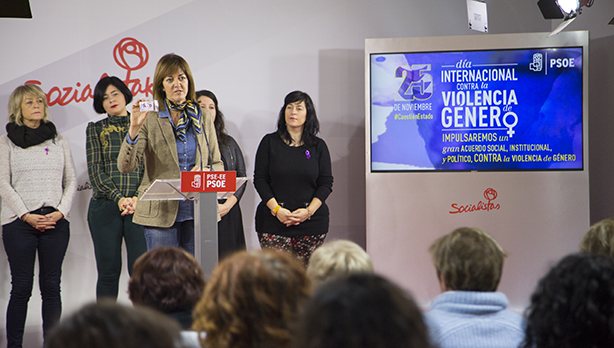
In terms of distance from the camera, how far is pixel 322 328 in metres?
0.77

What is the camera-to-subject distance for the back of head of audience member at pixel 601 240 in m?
1.90

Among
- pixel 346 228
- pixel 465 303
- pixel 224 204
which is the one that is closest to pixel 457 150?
pixel 346 228

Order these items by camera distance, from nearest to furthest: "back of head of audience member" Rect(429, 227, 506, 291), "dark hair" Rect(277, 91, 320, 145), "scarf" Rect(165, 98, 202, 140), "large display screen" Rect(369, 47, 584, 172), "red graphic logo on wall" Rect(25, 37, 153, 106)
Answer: "back of head of audience member" Rect(429, 227, 506, 291) < "scarf" Rect(165, 98, 202, 140) < "dark hair" Rect(277, 91, 320, 145) < "large display screen" Rect(369, 47, 584, 172) < "red graphic logo on wall" Rect(25, 37, 153, 106)

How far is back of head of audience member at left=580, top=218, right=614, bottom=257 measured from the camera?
1896 mm

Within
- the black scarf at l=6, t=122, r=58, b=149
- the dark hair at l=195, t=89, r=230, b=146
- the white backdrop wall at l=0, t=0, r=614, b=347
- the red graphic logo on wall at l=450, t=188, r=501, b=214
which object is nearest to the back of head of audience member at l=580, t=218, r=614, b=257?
the red graphic logo on wall at l=450, t=188, r=501, b=214

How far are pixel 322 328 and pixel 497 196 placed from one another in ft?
10.8

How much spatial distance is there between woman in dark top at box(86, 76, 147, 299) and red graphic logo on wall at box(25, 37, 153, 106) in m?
0.38

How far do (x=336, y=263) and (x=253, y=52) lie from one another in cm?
290

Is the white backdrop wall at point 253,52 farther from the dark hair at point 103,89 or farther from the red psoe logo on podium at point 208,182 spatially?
the red psoe logo on podium at point 208,182

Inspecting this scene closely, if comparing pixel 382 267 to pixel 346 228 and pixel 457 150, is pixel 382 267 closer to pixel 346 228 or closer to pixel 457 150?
pixel 346 228

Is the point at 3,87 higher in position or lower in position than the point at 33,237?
higher

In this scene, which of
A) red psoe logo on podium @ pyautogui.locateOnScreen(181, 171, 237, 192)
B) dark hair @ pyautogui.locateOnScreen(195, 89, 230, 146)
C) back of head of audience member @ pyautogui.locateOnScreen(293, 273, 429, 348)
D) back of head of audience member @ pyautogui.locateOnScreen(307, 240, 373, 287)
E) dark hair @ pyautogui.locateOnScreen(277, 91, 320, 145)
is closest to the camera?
back of head of audience member @ pyautogui.locateOnScreen(293, 273, 429, 348)

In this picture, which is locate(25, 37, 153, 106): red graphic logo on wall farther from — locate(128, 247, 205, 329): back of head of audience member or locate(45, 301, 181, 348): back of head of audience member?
locate(45, 301, 181, 348): back of head of audience member

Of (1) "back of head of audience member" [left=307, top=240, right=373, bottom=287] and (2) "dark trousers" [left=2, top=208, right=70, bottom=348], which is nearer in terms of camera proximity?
(1) "back of head of audience member" [left=307, top=240, right=373, bottom=287]
